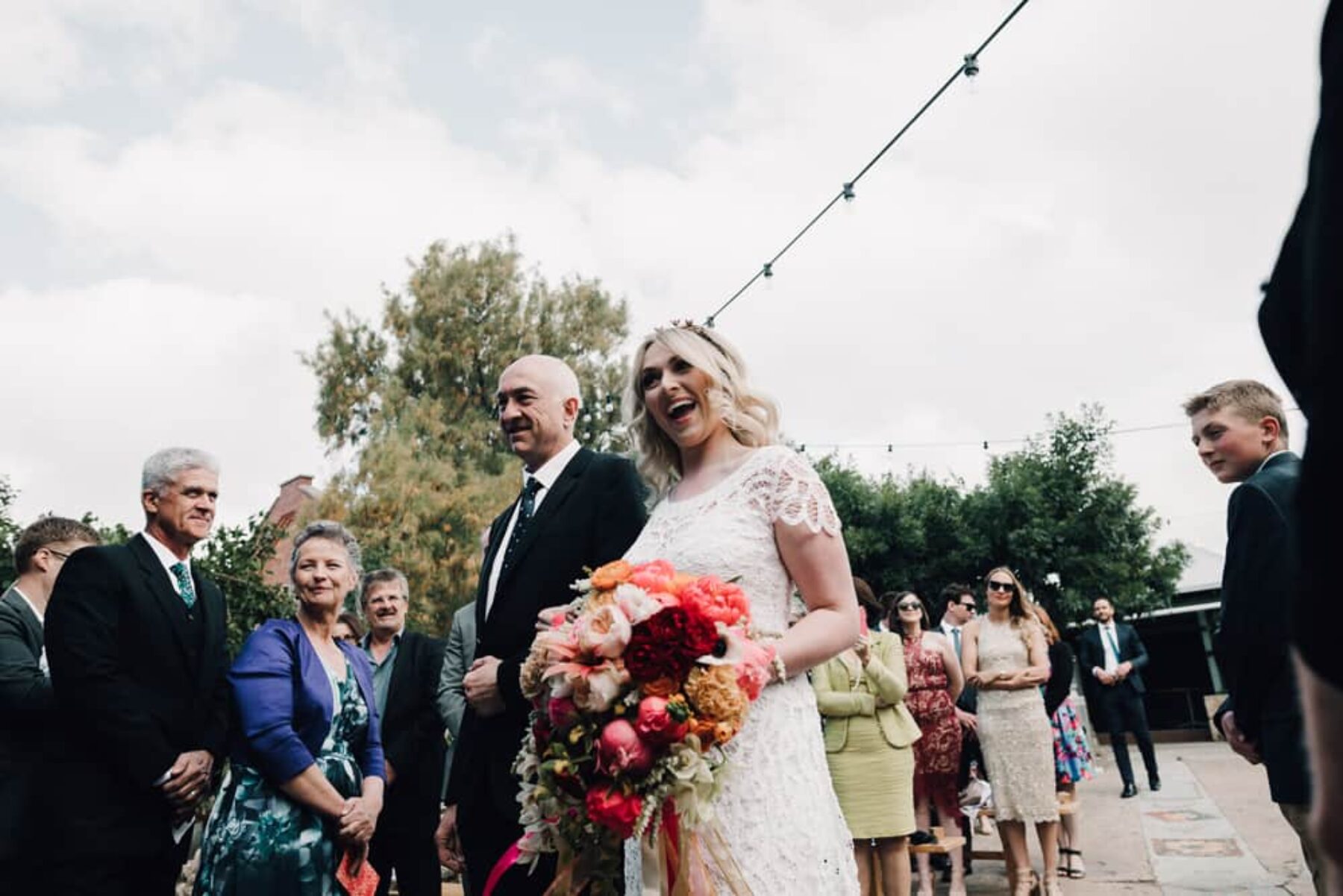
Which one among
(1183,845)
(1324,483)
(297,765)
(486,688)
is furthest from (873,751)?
(1324,483)

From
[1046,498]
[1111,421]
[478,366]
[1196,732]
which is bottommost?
[1196,732]

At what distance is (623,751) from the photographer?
1.93m

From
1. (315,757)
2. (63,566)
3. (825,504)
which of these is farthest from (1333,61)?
(63,566)

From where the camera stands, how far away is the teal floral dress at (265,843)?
3.40 metres

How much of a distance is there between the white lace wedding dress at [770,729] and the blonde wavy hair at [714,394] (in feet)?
0.60

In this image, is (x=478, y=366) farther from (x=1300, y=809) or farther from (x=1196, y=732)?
(x=1300, y=809)

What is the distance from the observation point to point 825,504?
252cm

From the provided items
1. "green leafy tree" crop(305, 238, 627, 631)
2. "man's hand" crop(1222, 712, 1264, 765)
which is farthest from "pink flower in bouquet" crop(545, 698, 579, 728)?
"green leafy tree" crop(305, 238, 627, 631)

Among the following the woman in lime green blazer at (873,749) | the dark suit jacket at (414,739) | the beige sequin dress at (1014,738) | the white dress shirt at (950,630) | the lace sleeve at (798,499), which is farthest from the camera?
the white dress shirt at (950,630)

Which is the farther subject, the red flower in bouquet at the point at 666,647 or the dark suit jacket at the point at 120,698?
the dark suit jacket at the point at 120,698

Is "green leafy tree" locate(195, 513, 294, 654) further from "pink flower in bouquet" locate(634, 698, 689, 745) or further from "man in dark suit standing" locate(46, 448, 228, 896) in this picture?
"pink flower in bouquet" locate(634, 698, 689, 745)

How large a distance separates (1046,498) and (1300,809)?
20.5 meters

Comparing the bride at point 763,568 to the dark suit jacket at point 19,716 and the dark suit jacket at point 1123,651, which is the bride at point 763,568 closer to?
the dark suit jacket at point 19,716

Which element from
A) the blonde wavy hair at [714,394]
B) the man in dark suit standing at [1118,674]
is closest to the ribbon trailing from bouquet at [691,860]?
the blonde wavy hair at [714,394]
